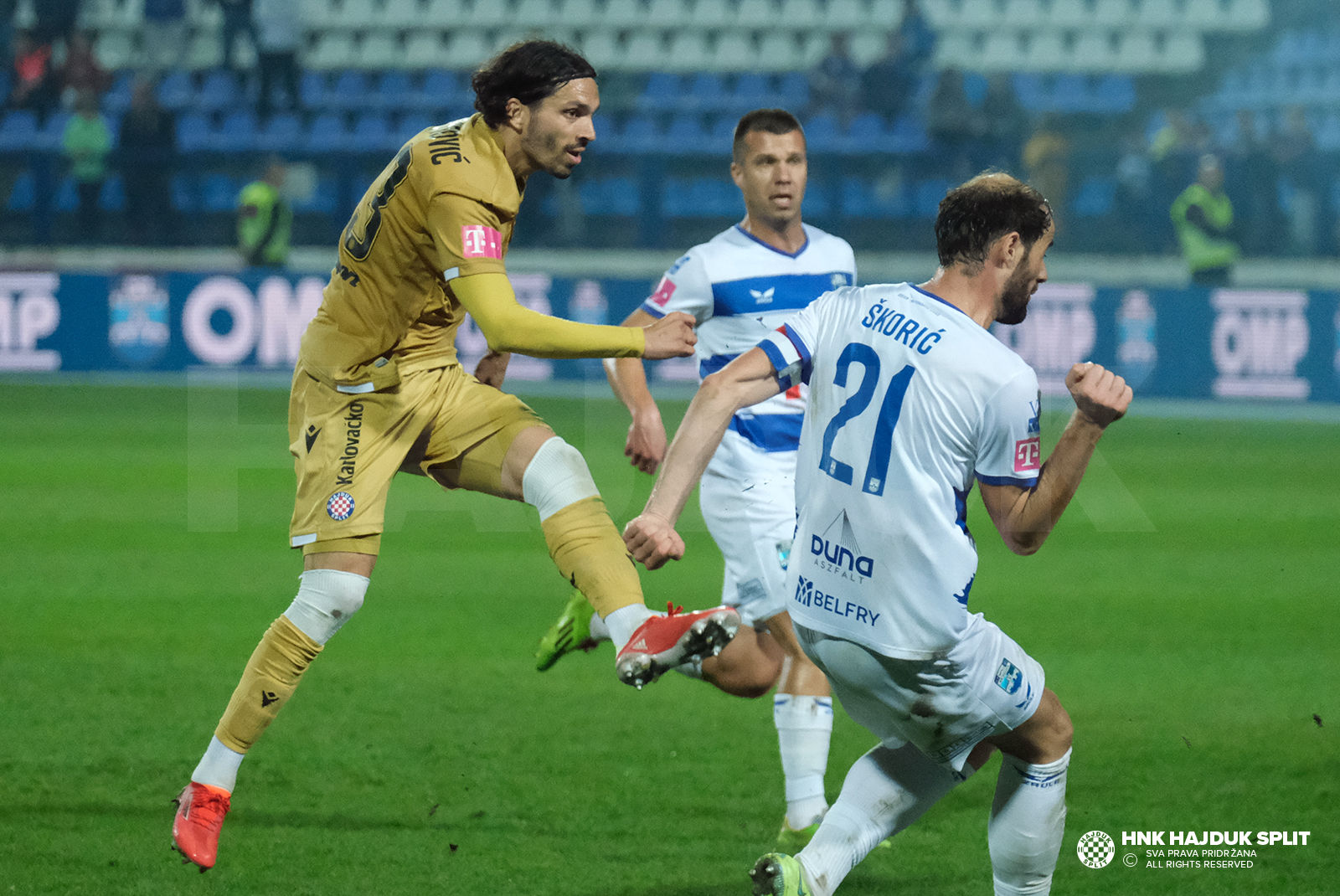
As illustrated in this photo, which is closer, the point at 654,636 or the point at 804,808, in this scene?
the point at 654,636

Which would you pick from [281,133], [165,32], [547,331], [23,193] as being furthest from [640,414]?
[165,32]

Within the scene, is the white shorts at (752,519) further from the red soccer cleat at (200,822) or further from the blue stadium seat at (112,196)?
the blue stadium seat at (112,196)

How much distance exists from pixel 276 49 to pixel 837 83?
7.64 m

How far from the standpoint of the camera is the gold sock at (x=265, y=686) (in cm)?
427

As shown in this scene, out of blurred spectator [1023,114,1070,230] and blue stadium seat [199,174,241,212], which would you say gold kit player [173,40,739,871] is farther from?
blue stadium seat [199,174,241,212]

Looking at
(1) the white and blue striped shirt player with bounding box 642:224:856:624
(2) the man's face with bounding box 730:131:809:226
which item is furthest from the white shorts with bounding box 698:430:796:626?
(2) the man's face with bounding box 730:131:809:226

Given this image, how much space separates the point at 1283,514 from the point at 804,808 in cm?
666

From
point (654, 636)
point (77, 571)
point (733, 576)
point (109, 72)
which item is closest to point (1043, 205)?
point (654, 636)

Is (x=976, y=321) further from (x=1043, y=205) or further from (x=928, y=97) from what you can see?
(x=928, y=97)

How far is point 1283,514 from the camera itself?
396 inches

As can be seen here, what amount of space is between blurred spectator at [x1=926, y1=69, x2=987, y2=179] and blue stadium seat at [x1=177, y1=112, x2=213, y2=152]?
926 centimetres

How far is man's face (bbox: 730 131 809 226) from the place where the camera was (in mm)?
5074

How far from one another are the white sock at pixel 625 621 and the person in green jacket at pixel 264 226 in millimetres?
14069

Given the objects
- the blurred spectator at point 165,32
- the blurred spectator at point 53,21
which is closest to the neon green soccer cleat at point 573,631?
the blurred spectator at point 165,32
